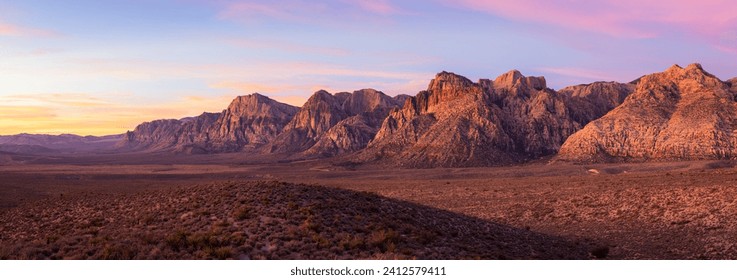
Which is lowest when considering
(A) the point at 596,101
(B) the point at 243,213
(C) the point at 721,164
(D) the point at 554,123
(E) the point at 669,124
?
(C) the point at 721,164

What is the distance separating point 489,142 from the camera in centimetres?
14125

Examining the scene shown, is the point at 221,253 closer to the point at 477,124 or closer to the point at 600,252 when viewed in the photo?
the point at 600,252

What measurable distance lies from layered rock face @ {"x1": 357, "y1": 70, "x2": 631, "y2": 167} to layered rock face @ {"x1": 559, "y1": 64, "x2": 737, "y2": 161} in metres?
19.2

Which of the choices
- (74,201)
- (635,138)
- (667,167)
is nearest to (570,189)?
(74,201)

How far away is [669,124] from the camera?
11481 cm

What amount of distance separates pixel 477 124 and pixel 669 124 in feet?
158

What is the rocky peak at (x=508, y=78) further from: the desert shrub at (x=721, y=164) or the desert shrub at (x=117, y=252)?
the desert shrub at (x=117, y=252)

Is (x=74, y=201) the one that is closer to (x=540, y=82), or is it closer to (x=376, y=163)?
(x=376, y=163)

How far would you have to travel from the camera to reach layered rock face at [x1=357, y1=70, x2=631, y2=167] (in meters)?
136

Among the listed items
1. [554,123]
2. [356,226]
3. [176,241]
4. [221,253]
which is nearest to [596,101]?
[554,123]

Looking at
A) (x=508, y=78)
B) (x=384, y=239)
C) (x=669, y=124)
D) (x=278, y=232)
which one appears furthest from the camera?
(x=508, y=78)

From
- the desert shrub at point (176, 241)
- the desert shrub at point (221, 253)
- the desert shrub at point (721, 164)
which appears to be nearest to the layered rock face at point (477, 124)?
the desert shrub at point (721, 164)

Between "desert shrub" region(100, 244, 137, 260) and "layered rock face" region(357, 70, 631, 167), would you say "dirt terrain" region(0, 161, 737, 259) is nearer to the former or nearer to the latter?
"desert shrub" region(100, 244, 137, 260)

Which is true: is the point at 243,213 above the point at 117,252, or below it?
above
